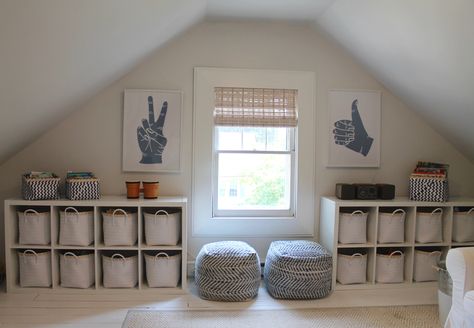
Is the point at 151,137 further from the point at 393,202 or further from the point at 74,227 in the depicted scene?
the point at 393,202

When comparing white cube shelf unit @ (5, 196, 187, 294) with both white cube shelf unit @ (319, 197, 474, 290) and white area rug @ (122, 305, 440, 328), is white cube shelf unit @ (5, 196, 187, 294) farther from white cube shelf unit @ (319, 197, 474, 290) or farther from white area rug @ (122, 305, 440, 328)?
white cube shelf unit @ (319, 197, 474, 290)

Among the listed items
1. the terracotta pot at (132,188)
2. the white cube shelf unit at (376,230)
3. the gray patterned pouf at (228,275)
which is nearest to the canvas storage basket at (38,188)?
the terracotta pot at (132,188)

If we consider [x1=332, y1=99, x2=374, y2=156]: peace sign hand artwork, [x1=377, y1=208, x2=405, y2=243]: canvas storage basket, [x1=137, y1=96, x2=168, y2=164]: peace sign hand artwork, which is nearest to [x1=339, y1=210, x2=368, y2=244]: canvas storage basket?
[x1=377, y1=208, x2=405, y2=243]: canvas storage basket

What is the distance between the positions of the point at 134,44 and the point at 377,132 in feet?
7.17

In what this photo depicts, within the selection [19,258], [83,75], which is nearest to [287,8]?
[83,75]

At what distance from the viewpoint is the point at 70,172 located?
2.95 meters

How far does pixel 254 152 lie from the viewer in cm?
335

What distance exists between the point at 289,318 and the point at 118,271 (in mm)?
1316

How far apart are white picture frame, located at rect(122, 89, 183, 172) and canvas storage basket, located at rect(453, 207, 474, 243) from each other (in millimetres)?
2370

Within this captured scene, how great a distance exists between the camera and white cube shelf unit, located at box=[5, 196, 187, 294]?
9.25ft

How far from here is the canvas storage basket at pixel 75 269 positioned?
2.85m

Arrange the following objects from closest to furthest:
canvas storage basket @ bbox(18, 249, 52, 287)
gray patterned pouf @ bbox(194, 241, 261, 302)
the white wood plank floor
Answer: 1. the white wood plank floor
2. gray patterned pouf @ bbox(194, 241, 261, 302)
3. canvas storage basket @ bbox(18, 249, 52, 287)

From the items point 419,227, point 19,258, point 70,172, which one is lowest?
point 19,258

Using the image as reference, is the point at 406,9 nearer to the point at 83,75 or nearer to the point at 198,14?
the point at 198,14
